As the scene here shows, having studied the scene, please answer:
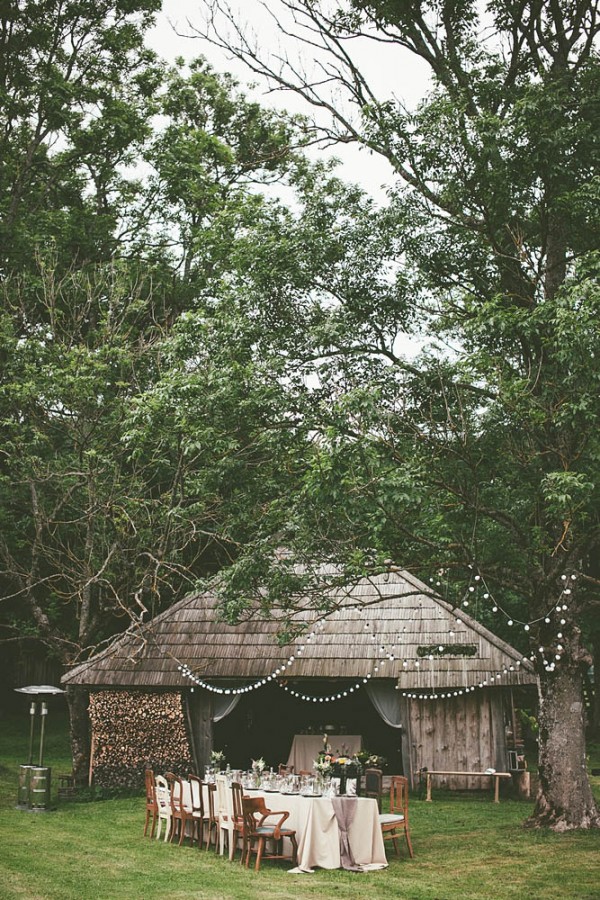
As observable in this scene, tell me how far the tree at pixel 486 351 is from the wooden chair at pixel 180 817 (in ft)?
11.3

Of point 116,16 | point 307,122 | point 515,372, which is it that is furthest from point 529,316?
point 116,16

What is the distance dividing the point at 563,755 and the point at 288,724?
843 cm

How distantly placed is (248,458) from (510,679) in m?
5.99

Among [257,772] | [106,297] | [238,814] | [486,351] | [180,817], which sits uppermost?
[106,297]

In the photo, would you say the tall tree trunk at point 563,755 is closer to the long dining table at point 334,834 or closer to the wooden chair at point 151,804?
the long dining table at point 334,834

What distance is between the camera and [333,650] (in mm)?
15703

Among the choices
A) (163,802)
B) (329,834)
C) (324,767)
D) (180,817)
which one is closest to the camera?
(329,834)

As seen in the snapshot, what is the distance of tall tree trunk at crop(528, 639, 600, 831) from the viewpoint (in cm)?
1151

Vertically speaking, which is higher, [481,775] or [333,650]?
[333,650]

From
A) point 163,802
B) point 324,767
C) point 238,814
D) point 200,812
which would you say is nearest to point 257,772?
point 200,812

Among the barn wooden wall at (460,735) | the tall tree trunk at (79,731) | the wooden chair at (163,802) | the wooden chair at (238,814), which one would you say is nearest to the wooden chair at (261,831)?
the wooden chair at (238,814)

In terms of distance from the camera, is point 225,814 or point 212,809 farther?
point 212,809

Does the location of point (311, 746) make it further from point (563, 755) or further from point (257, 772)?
point (563, 755)

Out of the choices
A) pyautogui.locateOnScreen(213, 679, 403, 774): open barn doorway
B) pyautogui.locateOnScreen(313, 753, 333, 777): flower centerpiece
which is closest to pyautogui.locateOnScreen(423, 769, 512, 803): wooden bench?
pyautogui.locateOnScreen(213, 679, 403, 774): open barn doorway
